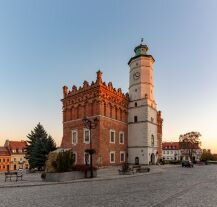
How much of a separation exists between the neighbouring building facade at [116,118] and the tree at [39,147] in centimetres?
343

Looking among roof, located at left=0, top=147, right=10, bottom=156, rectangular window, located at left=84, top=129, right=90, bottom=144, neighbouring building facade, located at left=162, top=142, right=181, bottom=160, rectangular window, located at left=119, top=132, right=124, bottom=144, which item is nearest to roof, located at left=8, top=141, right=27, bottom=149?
roof, located at left=0, top=147, right=10, bottom=156

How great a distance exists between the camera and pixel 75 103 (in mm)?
49969

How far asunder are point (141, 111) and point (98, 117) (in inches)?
400

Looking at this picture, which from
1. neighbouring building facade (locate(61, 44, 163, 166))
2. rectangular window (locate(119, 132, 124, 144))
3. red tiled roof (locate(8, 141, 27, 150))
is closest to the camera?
neighbouring building facade (locate(61, 44, 163, 166))

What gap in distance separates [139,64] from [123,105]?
8.70 m

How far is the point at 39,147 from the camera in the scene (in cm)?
4828

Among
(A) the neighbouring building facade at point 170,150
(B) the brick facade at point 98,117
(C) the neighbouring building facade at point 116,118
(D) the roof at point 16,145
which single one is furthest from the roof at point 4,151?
(A) the neighbouring building facade at point 170,150

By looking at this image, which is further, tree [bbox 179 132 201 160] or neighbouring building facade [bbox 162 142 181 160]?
neighbouring building facade [bbox 162 142 181 160]

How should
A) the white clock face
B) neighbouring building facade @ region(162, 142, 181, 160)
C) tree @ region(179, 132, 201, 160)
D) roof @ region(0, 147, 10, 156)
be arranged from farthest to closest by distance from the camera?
neighbouring building facade @ region(162, 142, 181, 160) < roof @ region(0, 147, 10, 156) < tree @ region(179, 132, 201, 160) < the white clock face

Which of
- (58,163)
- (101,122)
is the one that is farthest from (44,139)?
(58,163)

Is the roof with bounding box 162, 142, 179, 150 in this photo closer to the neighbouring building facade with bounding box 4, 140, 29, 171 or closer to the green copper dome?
the neighbouring building facade with bounding box 4, 140, 29, 171

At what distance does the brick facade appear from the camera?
45.1 m

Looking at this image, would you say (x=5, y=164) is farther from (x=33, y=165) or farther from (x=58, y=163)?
(x=58, y=163)

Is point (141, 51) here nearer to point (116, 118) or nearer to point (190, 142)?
point (116, 118)
